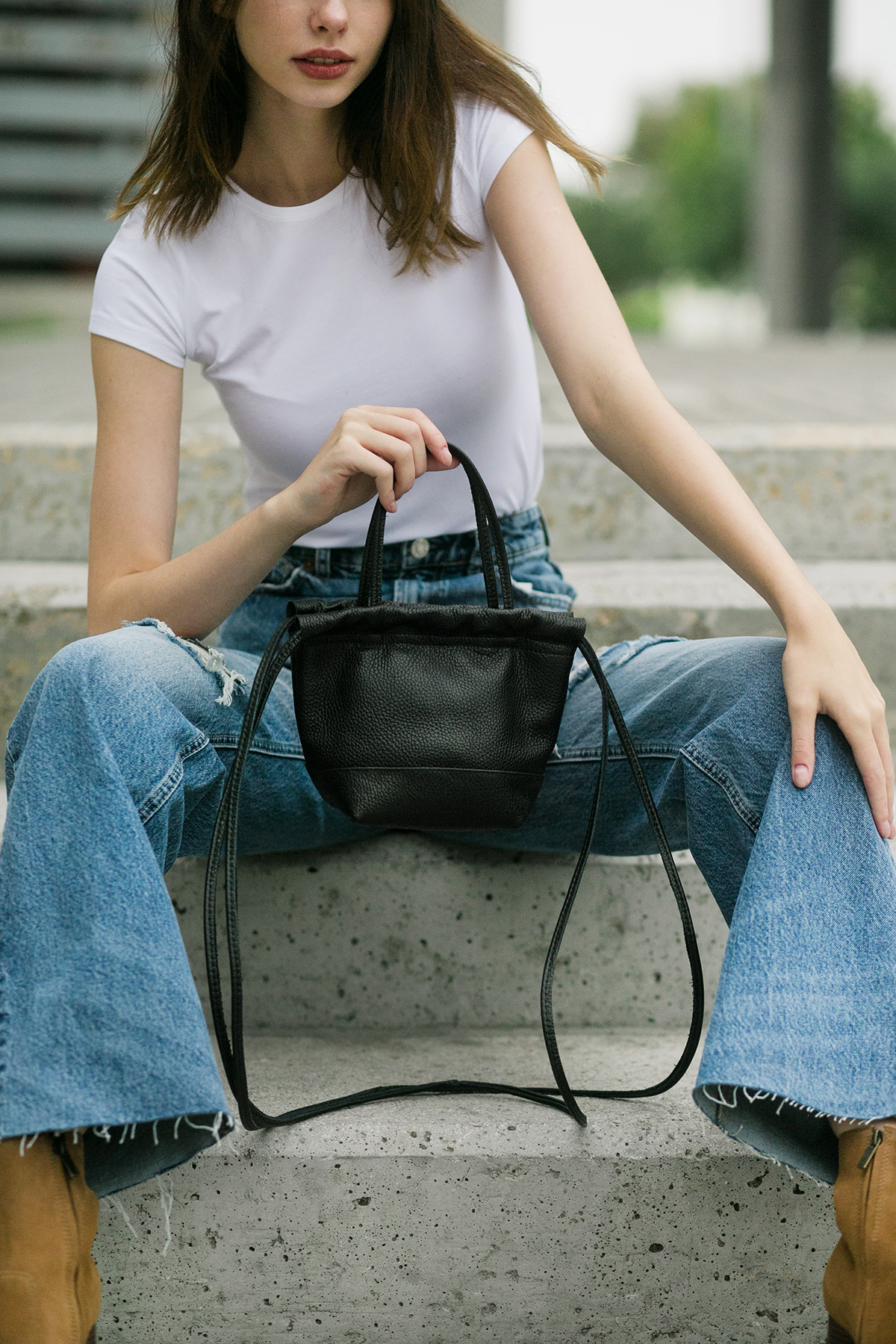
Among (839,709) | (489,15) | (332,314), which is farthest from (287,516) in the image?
(489,15)

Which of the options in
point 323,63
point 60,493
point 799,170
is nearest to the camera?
point 323,63

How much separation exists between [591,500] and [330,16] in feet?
3.57

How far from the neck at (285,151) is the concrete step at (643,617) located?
682 millimetres

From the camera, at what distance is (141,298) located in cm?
140

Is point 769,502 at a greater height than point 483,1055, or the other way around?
point 769,502

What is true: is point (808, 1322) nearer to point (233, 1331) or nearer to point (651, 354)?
point (233, 1331)

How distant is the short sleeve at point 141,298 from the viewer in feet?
4.58

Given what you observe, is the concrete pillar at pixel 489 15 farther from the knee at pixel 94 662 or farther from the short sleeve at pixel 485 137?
the knee at pixel 94 662

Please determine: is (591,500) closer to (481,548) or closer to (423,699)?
(481,548)

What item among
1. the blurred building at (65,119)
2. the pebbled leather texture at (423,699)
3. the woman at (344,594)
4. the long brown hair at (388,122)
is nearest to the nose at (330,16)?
the woman at (344,594)

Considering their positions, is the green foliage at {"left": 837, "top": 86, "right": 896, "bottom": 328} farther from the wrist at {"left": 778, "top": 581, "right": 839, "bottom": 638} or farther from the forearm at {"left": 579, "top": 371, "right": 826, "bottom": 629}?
the wrist at {"left": 778, "top": 581, "right": 839, "bottom": 638}

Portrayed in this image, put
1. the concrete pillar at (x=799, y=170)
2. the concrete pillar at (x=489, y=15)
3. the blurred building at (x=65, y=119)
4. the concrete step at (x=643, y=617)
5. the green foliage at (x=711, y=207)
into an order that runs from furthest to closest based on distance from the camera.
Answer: the green foliage at (x=711, y=207) < the blurred building at (x=65, y=119) < the concrete pillar at (x=799, y=170) < the concrete pillar at (x=489, y=15) < the concrete step at (x=643, y=617)

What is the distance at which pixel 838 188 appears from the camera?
35.4ft

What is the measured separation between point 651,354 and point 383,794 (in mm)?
5558
